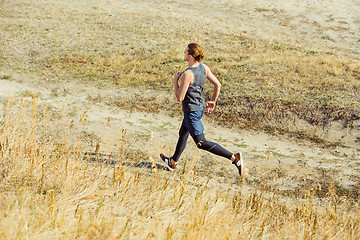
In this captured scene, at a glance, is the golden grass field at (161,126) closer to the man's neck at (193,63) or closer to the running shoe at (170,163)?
the running shoe at (170,163)

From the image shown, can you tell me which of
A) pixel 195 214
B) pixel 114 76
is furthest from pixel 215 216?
pixel 114 76

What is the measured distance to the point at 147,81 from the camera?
1027cm

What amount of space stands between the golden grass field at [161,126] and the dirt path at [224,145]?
0.04 m

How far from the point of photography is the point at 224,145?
7.12 meters

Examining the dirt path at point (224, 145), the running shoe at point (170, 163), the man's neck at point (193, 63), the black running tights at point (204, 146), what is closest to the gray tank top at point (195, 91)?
the man's neck at point (193, 63)

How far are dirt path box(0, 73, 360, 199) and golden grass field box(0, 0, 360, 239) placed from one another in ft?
0.13

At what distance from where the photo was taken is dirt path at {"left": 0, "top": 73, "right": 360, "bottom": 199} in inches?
220

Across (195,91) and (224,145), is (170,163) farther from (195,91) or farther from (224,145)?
(224,145)

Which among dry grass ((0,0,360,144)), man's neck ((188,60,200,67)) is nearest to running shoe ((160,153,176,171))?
man's neck ((188,60,200,67))

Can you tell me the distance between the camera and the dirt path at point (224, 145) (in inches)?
220

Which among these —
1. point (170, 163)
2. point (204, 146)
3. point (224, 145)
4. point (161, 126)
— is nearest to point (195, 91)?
point (204, 146)

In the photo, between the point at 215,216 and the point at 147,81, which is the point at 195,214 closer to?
the point at 215,216

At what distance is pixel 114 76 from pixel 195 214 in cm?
823

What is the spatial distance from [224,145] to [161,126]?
1692 millimetres
